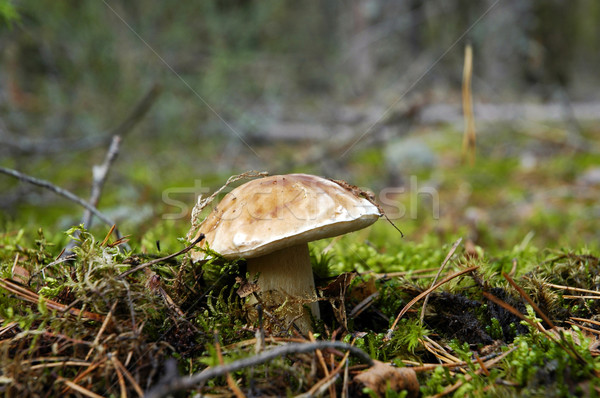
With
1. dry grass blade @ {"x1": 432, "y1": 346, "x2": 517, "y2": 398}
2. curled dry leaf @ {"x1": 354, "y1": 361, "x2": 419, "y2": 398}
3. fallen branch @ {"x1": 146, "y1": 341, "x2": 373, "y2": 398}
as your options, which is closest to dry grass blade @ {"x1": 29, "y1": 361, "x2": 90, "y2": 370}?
fallen branch @ {"x1": 146, "y1": 341, "x2": 373, "y2": 398}

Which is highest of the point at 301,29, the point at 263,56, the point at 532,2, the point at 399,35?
the point at 301,29

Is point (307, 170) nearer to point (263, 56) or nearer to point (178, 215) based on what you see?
point (178, 215)

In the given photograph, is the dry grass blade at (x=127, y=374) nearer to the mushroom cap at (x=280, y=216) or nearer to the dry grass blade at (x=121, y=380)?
the dry grass blade at (x=121, y=380)

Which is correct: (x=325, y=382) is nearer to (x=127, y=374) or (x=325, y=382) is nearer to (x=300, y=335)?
(x=300, y=335)

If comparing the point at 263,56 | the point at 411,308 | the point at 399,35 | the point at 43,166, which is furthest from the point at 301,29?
the point at 411,308

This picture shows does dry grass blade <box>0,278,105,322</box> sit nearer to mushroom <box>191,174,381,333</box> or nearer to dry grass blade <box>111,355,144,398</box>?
dry grass blade <box>111,355,144,398</box>

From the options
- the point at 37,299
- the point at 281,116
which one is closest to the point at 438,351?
the point at 37,299

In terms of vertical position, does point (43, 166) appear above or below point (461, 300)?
above
